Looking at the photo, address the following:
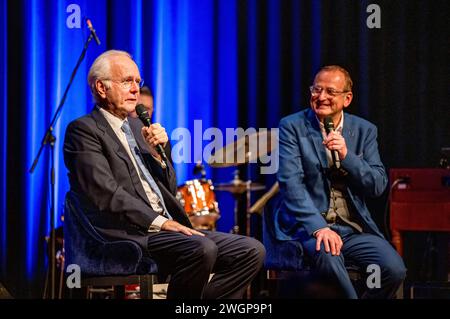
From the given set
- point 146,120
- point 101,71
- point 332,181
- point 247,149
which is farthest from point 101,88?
point 247,149

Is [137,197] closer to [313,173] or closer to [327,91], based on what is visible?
[313,173]

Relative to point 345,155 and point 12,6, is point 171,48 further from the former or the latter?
point 345,155

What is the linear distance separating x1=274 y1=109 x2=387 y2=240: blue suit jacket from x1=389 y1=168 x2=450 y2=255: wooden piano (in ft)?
2.18

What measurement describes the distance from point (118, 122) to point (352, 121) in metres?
1.19

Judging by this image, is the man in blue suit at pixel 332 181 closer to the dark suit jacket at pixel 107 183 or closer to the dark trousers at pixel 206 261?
the dark trousers at pixel 206 261

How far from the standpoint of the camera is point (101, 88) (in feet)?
11.1

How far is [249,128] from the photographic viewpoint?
489 centimetres

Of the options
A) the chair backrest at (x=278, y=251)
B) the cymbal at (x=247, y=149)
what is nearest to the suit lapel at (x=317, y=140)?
the chair backrest at (x=278, y=251)

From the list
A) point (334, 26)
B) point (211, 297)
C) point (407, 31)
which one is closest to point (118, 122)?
point (211, 297)

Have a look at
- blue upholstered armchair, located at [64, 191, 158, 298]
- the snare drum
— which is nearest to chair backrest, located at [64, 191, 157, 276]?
blue upholstered armchair, located at [64, 191, 158, 298]

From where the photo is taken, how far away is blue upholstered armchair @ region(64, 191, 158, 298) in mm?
3080

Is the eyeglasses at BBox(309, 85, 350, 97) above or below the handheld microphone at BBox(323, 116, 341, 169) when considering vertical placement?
above

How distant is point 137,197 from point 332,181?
0.99 meters

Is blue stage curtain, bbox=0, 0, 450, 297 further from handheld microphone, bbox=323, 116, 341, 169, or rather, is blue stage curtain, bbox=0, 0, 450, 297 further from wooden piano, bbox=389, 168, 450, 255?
handheld microphone, bbox=323, 116, 341, 169
